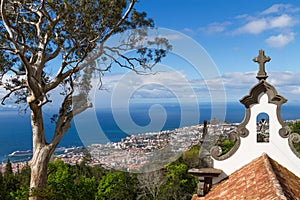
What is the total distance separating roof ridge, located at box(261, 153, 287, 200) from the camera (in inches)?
161

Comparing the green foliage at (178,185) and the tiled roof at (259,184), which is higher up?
the tiled roof at (259,184)

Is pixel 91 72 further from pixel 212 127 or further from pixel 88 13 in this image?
pixel 212 127

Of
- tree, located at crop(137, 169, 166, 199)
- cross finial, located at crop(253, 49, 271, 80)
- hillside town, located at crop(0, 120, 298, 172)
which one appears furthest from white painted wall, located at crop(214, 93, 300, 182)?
tree, located at crop(137, 169, 166, 199)

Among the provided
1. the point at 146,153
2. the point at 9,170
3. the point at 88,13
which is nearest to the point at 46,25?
the point at 88,13

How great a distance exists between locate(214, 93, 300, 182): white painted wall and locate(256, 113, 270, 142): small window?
0.11 metres

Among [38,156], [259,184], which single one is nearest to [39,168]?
[38,156]

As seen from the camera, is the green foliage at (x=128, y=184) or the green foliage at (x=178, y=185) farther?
the green foliage at (x=178, y=185)

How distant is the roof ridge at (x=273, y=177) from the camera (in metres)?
4.09

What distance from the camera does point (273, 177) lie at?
15.4 feet

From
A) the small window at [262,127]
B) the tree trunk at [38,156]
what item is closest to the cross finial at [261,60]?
the small window at [262,127]

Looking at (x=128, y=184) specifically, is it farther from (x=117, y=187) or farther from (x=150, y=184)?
(x=117, y=187)

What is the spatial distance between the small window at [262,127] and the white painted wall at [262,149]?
0.11m

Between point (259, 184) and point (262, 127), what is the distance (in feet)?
5.76

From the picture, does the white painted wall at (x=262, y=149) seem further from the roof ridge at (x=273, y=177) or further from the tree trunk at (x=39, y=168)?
the tree trunk at (x=39, y=168)
